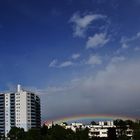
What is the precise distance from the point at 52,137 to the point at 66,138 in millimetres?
6350

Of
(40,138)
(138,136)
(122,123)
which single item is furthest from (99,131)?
(138,136)

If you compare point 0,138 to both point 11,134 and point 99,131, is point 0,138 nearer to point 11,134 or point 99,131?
point 11,134

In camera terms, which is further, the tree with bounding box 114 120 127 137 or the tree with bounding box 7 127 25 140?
the tree with bounding box 114 120 127 137

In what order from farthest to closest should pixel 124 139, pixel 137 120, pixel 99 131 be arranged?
pixel 99 131 < pixel 137 120 < pixel 124 139

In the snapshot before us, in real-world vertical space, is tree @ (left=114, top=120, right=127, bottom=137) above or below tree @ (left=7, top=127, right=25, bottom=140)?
above

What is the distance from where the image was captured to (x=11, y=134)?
14088 centimetres

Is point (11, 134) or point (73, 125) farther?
point (73, 125)

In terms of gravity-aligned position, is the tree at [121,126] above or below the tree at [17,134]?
above

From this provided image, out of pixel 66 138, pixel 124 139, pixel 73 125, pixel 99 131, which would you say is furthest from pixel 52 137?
pixel 73 125

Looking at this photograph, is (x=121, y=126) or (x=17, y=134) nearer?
(x=17, y=134)

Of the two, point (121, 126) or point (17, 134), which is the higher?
point (121, 126)


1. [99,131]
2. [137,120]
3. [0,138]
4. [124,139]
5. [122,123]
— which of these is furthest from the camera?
[99,131]

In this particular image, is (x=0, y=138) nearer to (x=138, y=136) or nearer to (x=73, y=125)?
(x=73, y=125)

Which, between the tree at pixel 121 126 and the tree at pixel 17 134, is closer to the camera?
the tree at pixel 17 134
